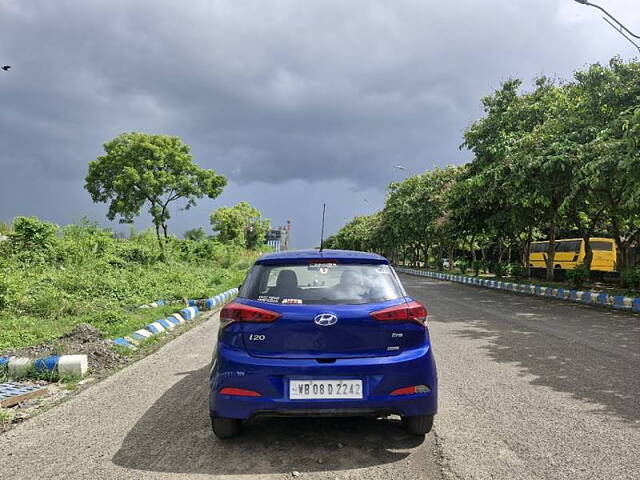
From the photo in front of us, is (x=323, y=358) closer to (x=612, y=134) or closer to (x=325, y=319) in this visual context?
(x=325, y=319)

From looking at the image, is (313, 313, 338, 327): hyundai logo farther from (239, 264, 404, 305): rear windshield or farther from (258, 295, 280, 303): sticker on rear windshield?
(258, 295, 280, 303): sticker on rear windshield

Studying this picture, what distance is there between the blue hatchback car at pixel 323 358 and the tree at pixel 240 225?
6723 centimetres

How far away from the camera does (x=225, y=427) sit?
388cm

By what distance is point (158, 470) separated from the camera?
3.44 m

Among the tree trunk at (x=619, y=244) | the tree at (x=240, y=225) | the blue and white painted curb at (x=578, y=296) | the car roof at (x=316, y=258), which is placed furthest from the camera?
the tree at (x=240, y=225)

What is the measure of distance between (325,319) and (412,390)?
2.70 feet

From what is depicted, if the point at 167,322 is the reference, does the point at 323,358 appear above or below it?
above

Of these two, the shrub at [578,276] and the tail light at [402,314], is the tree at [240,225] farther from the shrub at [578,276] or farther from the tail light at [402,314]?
the tail light at [402,314]

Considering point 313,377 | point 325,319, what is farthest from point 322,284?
point 313,377

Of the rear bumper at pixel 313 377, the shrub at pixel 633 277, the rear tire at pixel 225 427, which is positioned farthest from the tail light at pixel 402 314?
the shrub at pixel 633 277

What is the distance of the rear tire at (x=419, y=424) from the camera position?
3.88m

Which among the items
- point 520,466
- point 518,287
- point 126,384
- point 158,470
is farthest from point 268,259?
point 518,287

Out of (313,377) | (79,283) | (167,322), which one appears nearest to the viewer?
(313,377)

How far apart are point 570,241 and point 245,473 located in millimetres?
37841
